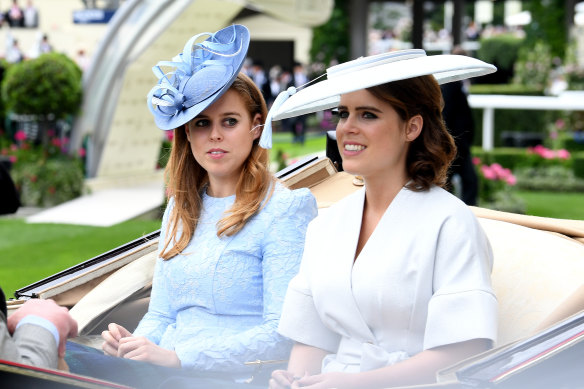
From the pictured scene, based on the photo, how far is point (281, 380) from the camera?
197cm

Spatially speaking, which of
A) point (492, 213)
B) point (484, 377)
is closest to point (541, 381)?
point (484, 377)

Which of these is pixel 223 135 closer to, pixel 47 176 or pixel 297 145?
pixel 47 176

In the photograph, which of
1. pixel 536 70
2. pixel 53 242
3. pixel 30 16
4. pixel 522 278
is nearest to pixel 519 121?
pixel 536 70

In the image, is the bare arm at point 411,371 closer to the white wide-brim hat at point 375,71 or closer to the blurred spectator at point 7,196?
the white wide-brim hat at point 375,71

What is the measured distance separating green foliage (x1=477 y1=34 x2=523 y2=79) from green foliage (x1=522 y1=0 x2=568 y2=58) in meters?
2.89

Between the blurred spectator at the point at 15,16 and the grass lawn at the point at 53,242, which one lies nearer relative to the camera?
the grass lawn at the point at 53,242

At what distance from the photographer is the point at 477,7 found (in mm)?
46406

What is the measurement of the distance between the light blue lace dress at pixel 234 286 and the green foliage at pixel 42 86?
8222 millimetres

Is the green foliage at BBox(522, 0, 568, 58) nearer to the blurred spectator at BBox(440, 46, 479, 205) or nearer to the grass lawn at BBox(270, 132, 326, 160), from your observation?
the grass lawn at BBox(270, 132, 326, 160)

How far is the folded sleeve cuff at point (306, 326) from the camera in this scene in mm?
2094

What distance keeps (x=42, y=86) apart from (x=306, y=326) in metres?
8.78

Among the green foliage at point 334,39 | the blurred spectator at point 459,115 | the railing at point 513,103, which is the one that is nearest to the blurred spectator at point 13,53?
the green foliage at point 334,39

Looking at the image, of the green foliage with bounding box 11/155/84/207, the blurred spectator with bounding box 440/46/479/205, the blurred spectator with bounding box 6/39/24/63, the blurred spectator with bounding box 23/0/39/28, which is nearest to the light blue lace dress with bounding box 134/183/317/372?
the blurred spectator with bounding box 440/46/479/205

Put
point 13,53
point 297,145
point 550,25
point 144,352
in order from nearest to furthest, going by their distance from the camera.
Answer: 1. point 144,352
2. point 13,53
3. point 297,145
4. point 550,25
